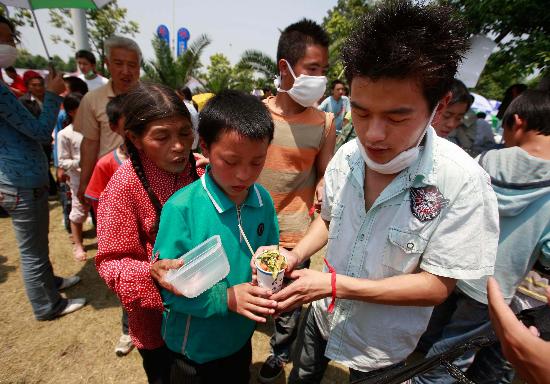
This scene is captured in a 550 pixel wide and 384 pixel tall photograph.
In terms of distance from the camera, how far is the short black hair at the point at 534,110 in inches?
78.8

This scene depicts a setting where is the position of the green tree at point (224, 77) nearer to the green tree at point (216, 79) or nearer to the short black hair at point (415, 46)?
the green tree at point (216, 79)

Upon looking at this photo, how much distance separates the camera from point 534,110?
2.03 meters

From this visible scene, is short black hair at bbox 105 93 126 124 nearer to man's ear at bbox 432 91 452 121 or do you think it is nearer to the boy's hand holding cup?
the boy's hand holding cup

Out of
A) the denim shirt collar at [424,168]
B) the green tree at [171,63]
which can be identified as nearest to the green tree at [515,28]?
the denim shirt collar at [424,168]

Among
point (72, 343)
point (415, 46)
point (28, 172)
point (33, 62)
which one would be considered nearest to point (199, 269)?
point (415, 46)

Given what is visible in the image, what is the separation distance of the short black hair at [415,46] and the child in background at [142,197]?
1031 mm

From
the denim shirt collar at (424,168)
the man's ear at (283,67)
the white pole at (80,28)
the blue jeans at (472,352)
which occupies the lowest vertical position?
the blue jeans at (472,352)

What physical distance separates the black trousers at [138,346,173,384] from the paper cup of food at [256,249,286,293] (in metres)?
1.05

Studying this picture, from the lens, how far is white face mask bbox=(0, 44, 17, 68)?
2.24m

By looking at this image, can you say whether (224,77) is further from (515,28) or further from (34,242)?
(34,242)

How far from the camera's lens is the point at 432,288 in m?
1.26

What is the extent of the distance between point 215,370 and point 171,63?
14.8 metres

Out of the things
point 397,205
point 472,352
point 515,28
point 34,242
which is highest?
point 515,28

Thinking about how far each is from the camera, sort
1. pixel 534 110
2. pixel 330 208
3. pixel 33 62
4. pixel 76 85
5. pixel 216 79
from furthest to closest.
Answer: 1. pixel 33 62
2. pixel 216 79
3. pixel 76 85
4. pixel 534 110
5. pixel 330 208
